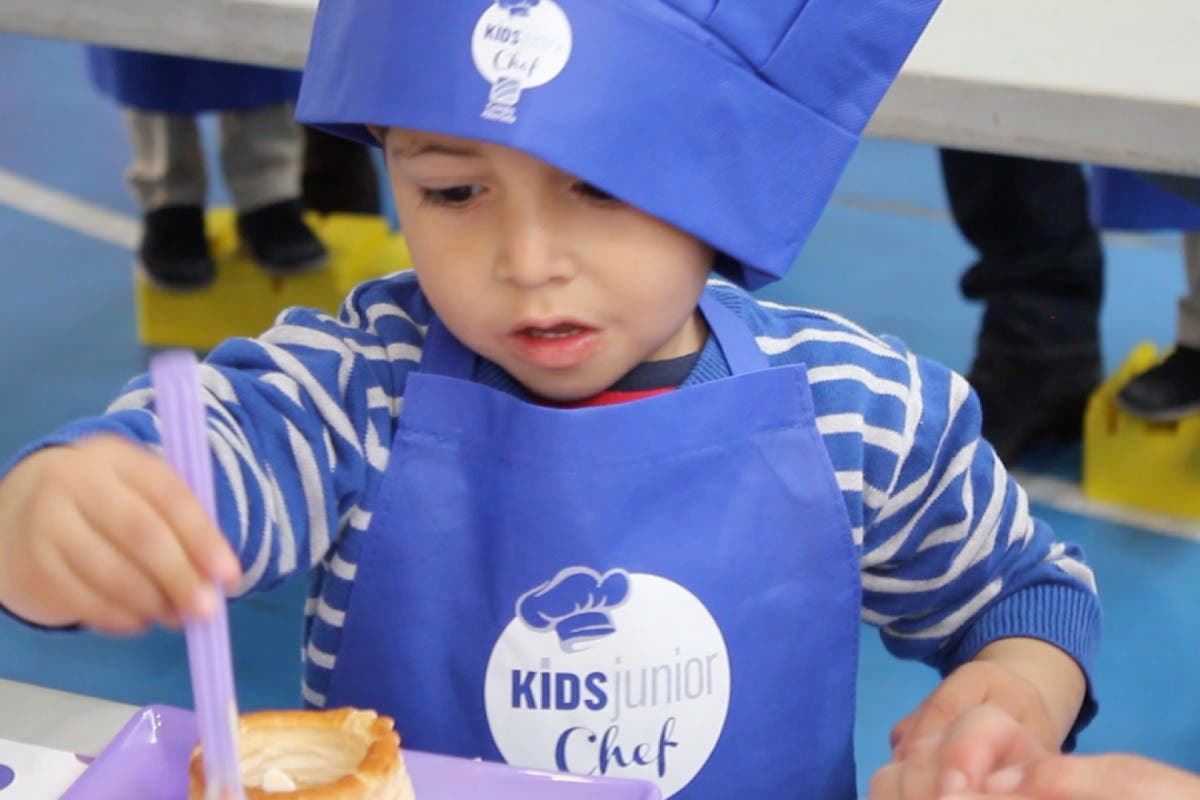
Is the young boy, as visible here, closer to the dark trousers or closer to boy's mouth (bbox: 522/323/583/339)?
boy's mouth (bbox: 522/323/583/339)

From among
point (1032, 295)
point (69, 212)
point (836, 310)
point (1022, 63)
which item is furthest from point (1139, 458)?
point (69, 212)

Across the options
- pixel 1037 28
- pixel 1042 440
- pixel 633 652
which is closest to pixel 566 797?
pixel 633 652

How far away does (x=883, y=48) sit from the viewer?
0.76 meters

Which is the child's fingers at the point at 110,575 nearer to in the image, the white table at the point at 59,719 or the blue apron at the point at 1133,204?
the white table at the point at 59,719

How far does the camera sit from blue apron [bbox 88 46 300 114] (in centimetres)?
215

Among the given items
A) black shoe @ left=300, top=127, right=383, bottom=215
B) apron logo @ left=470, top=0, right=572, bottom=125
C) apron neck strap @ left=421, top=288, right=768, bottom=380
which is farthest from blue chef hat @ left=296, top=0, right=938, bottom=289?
black shoe @ left=300, top=127, right=383, bottom=215

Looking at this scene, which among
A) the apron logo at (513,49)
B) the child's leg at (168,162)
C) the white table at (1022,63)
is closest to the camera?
the apron logo at (513,49)

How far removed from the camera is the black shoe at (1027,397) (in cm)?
196

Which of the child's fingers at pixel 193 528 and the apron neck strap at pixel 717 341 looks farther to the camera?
the apron neck strap at pixel 717 341

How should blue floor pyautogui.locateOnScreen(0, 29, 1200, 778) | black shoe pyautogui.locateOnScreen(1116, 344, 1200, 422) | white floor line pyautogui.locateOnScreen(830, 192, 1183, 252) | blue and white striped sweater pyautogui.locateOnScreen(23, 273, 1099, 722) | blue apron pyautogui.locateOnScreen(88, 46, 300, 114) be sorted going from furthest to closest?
white floor line pyautogui.locateOnScreen(830, 192, 1183, 252) < blue apron pyautogui.locateOnScreen(88, 46, 300, 114) < black shoe pyautogui.locateOnScreen(1116, 344, 1200, 422) < blue floor pyautogui.locateOnScreen(0, 29, 1200, 778) < blue and white striped sweater pyautogui.locateOnScreen(23, 273, 1099, 722)

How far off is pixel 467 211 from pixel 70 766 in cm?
29

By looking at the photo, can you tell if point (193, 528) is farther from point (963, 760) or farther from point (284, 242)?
point (284, 242)

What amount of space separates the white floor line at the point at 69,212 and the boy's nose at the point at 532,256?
6.56ft

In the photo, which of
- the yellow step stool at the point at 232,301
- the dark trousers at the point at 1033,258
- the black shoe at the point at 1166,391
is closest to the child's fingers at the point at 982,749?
the black shoe at the point at 1166,391
